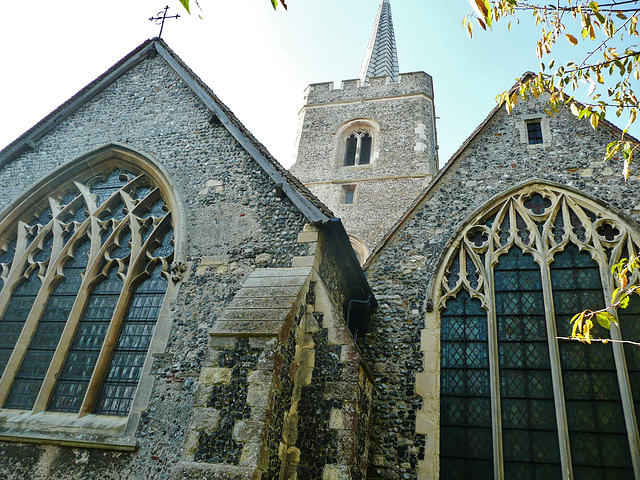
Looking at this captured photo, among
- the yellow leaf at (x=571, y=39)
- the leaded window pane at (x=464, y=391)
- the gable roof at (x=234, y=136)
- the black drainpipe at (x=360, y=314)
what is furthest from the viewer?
the black drainpipe at (x=360, y=314)

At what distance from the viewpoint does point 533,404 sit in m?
7.14

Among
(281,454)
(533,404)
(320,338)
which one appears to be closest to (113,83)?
(320,338)

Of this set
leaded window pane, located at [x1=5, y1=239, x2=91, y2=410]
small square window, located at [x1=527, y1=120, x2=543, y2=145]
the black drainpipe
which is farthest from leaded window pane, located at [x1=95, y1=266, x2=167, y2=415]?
small square window, located at [x1=527, y1=120, x2=543, y2=145]

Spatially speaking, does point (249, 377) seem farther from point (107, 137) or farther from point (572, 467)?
point (107, 137)

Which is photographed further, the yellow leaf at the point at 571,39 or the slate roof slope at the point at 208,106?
the slate roof slope at the point at 208,106

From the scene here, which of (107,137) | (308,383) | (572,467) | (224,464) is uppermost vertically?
(107,137)

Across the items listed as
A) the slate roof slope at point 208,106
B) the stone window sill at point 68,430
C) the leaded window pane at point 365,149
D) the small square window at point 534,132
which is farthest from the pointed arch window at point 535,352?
the leaded window pane at point 365,149

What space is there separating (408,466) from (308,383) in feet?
7.47

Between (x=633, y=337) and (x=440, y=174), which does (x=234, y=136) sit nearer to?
(x=440, y=174)

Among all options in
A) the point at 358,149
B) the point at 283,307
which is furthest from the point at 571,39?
the point at 358,149

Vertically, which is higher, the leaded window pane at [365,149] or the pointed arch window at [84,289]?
the leaded window pane at [365,149]

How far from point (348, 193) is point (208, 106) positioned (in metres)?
10.4

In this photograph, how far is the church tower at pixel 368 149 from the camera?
1795cm

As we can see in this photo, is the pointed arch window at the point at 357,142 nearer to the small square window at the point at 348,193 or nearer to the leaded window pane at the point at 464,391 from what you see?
the small square window at the point at 348,193
